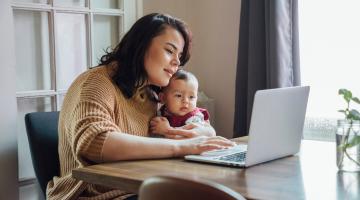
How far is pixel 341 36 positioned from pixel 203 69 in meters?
0.94

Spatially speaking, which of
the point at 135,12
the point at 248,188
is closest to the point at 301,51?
the point at 135,12

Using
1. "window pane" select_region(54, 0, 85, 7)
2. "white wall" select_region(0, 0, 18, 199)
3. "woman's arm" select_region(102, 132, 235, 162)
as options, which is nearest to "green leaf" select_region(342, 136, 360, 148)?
"woman's arm" select_region(102, 132, 235, 162)

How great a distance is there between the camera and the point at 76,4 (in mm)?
2689

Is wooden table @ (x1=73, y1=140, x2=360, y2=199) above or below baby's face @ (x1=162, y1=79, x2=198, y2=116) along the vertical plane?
below

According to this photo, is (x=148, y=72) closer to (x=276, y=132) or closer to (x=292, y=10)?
(x=276, y=132)

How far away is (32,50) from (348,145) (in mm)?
1539

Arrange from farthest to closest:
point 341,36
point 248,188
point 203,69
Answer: point 203,69 < point 341,36 < point 248,188

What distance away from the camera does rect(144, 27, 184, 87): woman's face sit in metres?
2.06

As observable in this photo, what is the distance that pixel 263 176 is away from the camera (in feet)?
4.98

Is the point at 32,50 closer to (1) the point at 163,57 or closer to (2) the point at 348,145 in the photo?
(1) the point at 163,57

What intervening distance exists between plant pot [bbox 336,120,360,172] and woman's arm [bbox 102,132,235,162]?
395 mm

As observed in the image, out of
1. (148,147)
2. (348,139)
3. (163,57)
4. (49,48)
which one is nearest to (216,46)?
(49,48)

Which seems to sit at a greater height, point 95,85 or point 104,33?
point 104,33

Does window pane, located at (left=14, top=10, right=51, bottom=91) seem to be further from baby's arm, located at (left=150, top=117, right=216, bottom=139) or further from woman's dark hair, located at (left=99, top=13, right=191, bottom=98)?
baby's arm, located at (left=150, top=117, right=216, bottom=139)
